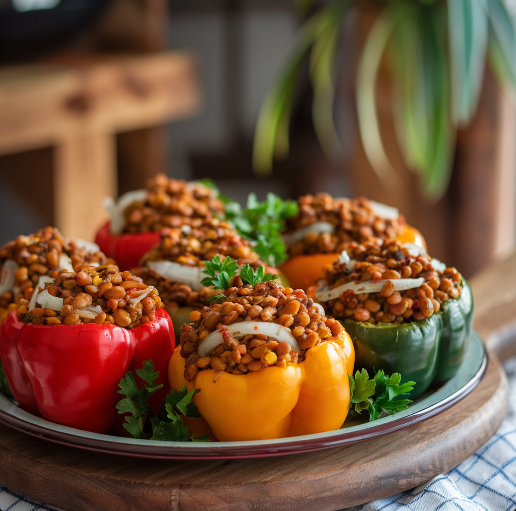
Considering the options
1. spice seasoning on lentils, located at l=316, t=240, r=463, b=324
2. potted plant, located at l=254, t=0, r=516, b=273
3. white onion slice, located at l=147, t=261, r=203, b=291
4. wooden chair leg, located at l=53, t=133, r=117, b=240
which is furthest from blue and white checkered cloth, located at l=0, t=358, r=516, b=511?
wooden chair leg, located at l=53, t=133, r=117, b=240

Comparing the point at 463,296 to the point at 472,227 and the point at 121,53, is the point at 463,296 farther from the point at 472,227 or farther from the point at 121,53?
the point at 121,53

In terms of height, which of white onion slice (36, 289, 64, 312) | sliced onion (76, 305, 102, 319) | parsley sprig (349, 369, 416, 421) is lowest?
parsley sprig (349, 369, 416, 421)

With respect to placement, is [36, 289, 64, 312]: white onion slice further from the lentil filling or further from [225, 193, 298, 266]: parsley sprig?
the lentil filling

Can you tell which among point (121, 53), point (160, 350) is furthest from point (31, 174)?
point (160, 350)

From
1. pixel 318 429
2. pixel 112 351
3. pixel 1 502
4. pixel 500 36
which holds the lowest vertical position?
pixel 1 502

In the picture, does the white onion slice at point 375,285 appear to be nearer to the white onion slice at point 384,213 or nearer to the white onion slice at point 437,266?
the white onion slice at point 437,266

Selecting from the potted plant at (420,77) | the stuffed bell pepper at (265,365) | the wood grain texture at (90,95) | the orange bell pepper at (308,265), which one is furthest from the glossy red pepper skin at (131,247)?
the wood grain texture at (90,95)
